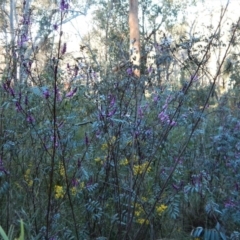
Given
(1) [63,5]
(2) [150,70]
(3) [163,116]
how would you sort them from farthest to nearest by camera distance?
(2) [150,70] → (3) [163,116] → (1) [63,5]

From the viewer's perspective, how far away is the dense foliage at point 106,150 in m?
2.54

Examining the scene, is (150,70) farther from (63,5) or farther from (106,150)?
(63,5)

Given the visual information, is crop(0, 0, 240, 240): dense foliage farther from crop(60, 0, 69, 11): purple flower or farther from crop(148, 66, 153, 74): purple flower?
crop(60, 0, 69, 11): purple flower

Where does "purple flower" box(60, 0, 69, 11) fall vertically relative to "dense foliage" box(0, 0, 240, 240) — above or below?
above

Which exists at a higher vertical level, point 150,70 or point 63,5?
point 63,5

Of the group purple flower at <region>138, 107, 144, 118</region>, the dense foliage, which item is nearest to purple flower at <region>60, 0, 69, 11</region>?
the dense foliage

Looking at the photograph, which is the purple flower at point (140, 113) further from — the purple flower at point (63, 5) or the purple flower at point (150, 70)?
the purple flower at point (63, 5)

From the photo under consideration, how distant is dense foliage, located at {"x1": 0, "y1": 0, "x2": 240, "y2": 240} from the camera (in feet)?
8.34

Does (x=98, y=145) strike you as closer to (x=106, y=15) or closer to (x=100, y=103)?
(x=100, y=103)

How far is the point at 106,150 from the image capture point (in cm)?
305

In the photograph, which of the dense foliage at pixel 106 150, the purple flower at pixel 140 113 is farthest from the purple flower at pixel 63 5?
the purple flower at pixel 140 113

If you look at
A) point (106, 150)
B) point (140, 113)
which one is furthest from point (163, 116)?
point (106, 150)

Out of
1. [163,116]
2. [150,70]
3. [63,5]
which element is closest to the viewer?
[63,5]

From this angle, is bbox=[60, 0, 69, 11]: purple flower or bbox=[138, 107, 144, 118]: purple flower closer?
bbox=[60, 0, 69, 11]: purple flower
